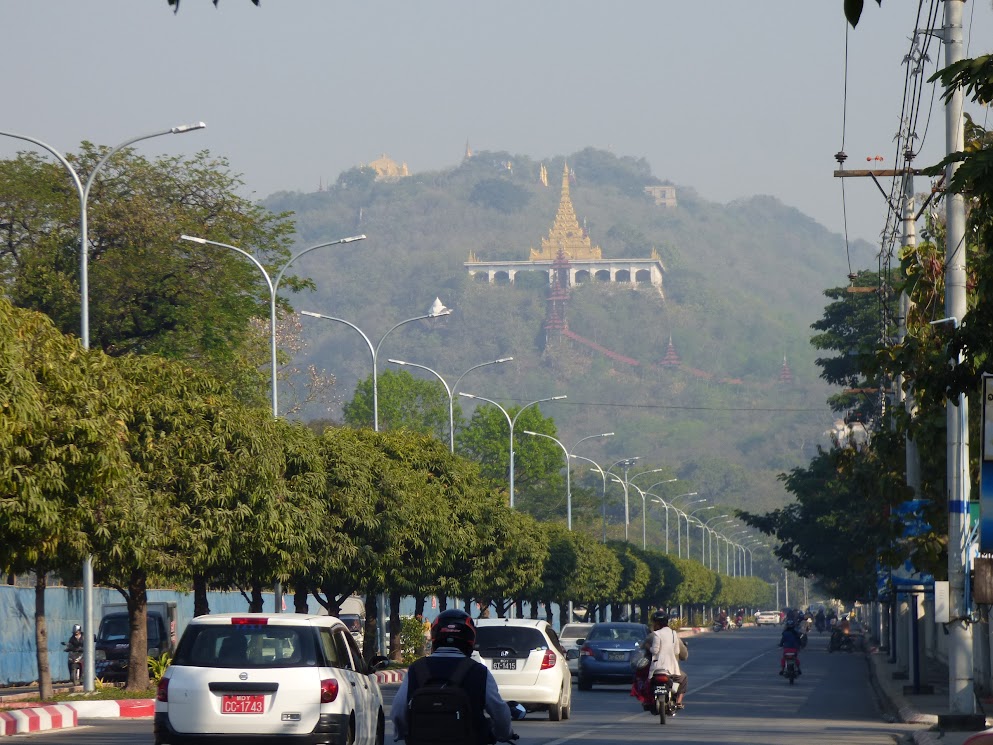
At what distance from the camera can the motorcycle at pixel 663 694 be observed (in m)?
27.0

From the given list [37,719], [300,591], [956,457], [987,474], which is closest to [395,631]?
[300,591]

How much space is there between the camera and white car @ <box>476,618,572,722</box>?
2802 cm

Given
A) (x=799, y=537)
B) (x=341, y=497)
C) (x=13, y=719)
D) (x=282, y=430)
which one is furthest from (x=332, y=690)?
(x=799, y=537)

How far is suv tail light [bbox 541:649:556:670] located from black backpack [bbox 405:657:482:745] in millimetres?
17837

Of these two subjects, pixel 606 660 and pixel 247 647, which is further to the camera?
pixel 606 660

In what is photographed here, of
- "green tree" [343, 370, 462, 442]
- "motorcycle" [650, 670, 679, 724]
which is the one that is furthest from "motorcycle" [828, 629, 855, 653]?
"motorcycle" [650, 670, 679, 724]

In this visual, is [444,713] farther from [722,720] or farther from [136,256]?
[136,256]

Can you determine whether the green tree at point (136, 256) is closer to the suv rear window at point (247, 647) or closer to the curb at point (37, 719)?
the curb at point (37, 719)

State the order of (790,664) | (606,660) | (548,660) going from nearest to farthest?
(548,660)
(606,660)
(790,664)

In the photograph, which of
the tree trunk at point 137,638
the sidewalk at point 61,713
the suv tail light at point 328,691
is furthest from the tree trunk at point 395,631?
the suv tail light at point 328,691

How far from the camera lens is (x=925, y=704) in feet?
106

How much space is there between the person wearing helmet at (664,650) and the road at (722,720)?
2.41 feet

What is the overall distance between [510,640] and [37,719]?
763 centimetres

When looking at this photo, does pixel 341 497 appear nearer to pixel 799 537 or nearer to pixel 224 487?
pixel 224 487
